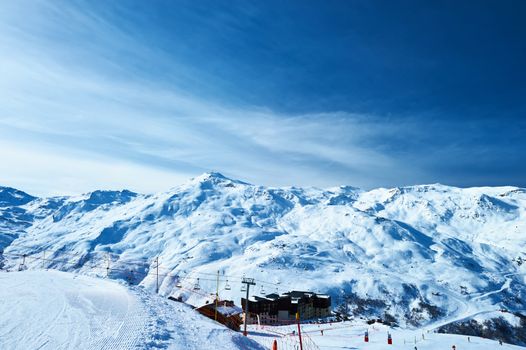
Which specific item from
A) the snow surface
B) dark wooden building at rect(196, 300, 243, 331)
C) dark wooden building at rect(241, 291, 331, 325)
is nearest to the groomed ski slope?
the snow surface

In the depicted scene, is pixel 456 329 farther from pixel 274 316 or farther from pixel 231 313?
pixel 231 313

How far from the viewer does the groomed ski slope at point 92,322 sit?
44.0 ft

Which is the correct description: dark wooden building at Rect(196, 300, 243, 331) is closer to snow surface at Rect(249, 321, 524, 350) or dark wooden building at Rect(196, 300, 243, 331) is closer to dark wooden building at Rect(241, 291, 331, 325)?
snow surface at Rect(249, 321, 524, 350)

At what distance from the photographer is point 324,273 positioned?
189 m

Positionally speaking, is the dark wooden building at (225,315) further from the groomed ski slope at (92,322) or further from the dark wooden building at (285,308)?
the dark wooden building at (285,308)

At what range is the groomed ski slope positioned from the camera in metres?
13.4

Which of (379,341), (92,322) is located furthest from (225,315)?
(92,322)

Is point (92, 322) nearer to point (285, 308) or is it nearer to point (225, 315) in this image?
point (225, 315)

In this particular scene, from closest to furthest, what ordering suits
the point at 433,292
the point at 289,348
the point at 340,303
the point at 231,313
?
1. the point at 289,348
2. the point at 231,313
3. the point at 340,303
4. the point at 433,292

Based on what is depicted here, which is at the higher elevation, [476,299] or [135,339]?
[135,339]

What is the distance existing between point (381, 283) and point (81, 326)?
187m

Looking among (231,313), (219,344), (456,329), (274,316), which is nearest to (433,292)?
(456,329)

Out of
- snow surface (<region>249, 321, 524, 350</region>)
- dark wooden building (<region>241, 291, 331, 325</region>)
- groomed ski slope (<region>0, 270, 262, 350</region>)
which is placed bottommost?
dark wooden building (<region>241, 291, 331, 325</region>)

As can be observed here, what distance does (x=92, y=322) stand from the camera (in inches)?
627
